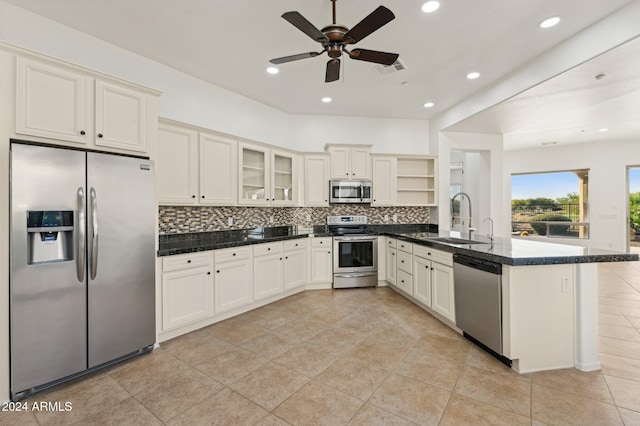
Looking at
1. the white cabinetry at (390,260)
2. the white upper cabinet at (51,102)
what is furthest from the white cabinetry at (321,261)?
the white upper cabinet at (51,102)

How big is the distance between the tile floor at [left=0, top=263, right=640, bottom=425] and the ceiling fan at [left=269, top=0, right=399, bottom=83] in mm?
2574

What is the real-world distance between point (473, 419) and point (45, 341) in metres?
2.97

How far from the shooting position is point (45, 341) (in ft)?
6.90

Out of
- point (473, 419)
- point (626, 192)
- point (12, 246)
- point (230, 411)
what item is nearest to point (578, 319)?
point (473, 419)

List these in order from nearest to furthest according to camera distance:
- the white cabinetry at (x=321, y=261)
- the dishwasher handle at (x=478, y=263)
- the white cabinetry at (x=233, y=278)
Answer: the dishwasher handle at (x=478, y=263) → the white cabinetry at (x=233, y=278) → the white cabinetry at (x=321, y=261)

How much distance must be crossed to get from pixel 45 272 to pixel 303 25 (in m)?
2.56

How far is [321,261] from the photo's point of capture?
471 centimetres

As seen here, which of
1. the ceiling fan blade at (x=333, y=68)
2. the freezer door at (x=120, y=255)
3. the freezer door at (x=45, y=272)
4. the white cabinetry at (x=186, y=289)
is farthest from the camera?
the white cabinetry at (x=186, y=289)

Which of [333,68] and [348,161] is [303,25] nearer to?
[333,68]

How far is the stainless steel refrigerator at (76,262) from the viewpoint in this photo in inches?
79.7

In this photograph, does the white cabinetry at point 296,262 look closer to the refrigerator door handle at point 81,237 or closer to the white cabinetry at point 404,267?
the white cabinetry at point 404,267

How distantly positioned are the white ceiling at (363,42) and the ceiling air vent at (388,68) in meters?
0.09

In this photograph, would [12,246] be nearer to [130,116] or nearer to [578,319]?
[130,116]

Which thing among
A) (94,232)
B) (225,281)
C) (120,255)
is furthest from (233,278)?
(94,232)
